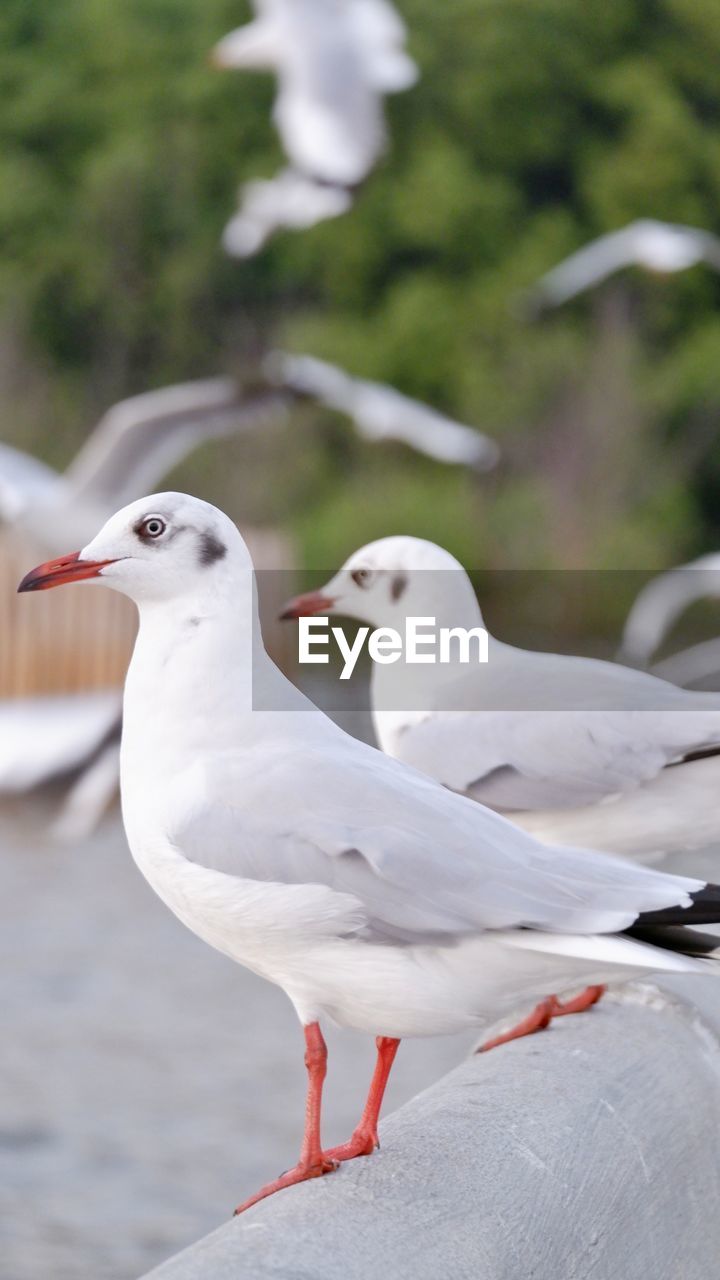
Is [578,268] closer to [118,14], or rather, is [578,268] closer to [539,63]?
[539,63]

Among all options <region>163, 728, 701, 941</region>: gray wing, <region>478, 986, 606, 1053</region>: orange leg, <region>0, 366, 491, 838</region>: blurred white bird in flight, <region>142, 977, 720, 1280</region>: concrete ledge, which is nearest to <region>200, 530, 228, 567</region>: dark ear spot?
<region>163, 728, 701, 941</region>: gray wing

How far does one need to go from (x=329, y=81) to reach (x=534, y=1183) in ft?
24.6

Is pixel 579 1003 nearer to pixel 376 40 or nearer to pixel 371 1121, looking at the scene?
pixel 371 1121

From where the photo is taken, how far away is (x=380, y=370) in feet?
57.8

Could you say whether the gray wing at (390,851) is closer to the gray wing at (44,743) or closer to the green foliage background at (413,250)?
the gray wing at (44,743)

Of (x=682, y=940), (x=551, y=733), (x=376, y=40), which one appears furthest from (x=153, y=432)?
(x=682, y=940)

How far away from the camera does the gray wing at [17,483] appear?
5.63 meters

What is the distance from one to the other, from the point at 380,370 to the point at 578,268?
12.9ft

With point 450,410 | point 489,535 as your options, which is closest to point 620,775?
point 489,535

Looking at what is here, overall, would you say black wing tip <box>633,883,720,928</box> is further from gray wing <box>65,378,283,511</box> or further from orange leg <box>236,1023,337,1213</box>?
gray wing <box>65,378,283,511</box>

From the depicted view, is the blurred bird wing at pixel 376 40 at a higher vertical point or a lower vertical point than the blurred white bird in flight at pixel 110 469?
higher

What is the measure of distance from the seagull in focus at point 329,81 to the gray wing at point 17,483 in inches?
79.6

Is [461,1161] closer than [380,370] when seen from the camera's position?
Yes

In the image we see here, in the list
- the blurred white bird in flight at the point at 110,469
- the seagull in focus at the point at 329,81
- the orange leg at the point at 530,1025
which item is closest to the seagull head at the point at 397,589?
the orange leg at the point at 530,1025
